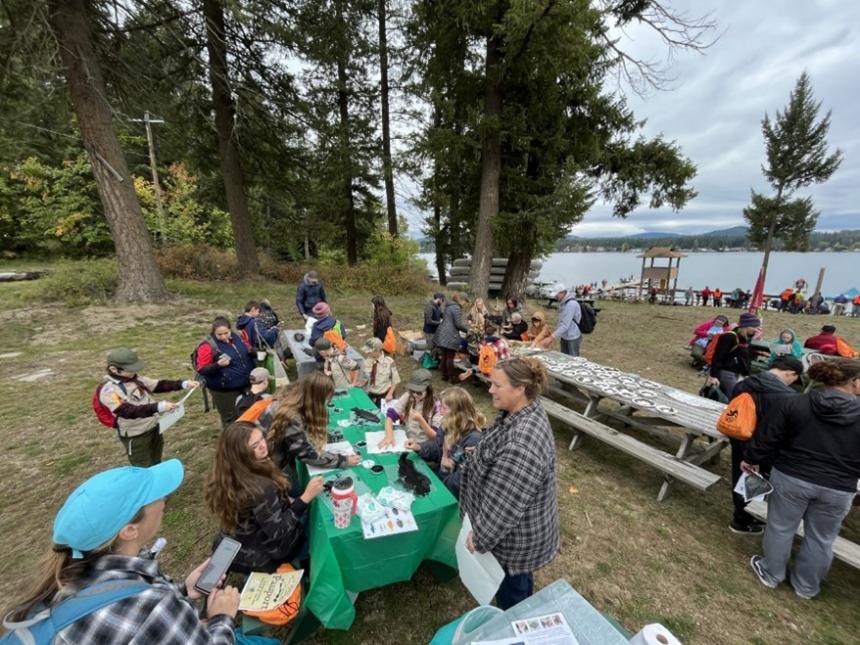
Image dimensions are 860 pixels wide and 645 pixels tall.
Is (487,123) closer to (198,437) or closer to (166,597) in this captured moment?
(198,437)

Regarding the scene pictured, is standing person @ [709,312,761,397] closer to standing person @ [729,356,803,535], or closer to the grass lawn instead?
the grass lawn

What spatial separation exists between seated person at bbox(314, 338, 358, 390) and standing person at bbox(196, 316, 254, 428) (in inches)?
39.3

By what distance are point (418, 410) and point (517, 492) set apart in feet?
6.66

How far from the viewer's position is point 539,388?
6.88 feet

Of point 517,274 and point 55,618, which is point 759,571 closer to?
point 55,618

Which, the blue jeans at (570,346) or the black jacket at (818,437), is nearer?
the black jacket at (818,437)

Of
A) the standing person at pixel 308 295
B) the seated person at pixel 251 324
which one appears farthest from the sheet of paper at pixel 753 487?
the standing person at pixel 308 295

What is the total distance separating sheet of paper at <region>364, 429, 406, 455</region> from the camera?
3.19 meters

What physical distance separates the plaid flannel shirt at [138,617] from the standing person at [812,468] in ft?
13.0

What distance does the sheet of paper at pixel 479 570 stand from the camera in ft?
6.91

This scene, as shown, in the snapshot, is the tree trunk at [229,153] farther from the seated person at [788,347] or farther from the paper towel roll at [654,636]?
the seated person at [788,347]

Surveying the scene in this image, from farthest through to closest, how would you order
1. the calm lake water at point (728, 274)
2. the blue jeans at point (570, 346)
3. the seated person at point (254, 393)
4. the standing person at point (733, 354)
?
the calm lake water at point (728, 274) < the blue jeans at point (570, 346) < the standing person at point (733, 354) < the seated person at point (254, 393)

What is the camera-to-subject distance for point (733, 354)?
16.9 ft

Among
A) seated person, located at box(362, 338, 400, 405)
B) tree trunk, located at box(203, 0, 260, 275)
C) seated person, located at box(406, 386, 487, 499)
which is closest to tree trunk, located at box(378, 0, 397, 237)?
tree trunk, located at box(203, 0, 260, 275)
